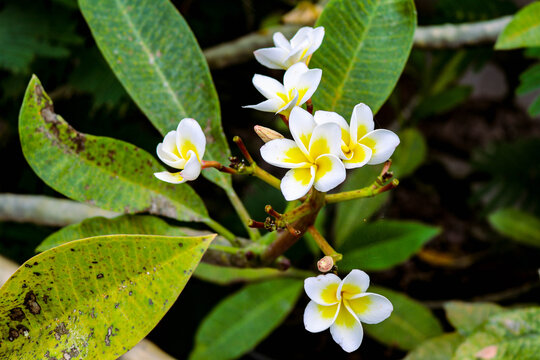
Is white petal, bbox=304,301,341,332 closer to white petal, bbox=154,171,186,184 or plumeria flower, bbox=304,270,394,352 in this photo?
plumeria flower, bbox=304,270,394,352

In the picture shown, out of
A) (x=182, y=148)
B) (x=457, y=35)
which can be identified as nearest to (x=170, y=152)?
(x=182, y=148)

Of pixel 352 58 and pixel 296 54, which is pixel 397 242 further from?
pixel 296 54

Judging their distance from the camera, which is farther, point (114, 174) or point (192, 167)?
point (114, 174)

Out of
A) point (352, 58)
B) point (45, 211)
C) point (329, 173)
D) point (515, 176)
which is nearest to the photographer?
point (329, 173)

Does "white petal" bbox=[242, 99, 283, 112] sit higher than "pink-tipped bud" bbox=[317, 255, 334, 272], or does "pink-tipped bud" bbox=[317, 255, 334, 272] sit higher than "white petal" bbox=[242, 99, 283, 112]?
"white petal" bbox=[242, 99, 283, 112]

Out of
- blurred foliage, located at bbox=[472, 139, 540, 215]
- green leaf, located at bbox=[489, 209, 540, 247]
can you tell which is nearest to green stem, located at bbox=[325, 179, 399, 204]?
green leaf, located at bbox=[489, 209, 540, 247]

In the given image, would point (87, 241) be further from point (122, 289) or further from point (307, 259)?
point (307, 259)
